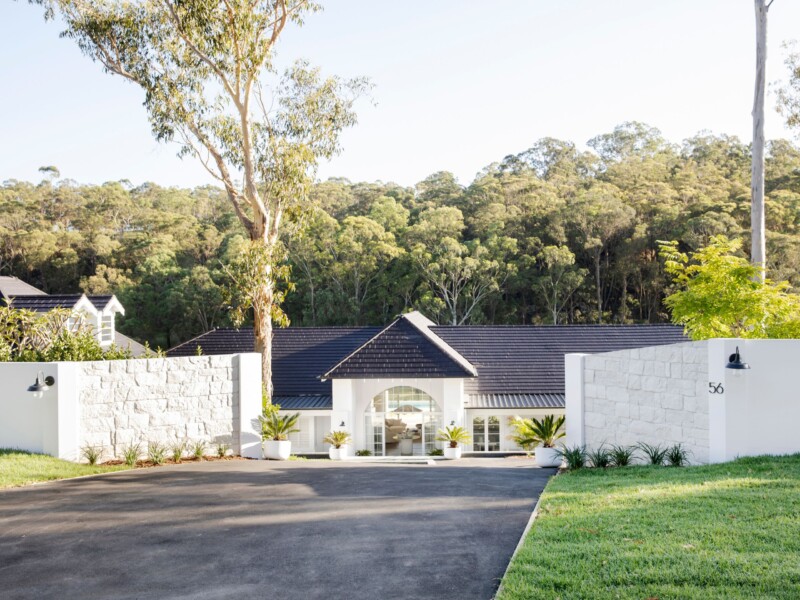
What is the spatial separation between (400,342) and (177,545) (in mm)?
19748

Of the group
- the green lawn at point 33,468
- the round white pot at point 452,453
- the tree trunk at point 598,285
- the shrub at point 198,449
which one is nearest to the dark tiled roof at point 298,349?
the round white pot at point 452,453

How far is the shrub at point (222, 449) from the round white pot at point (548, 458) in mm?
5863

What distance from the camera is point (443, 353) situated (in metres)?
26.0

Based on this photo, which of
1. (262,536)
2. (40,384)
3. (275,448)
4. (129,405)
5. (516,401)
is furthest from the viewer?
(516,401)

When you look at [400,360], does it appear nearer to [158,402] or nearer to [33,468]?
[158,402]

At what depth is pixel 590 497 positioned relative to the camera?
26.7ft

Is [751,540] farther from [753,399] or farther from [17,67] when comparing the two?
[17,67]

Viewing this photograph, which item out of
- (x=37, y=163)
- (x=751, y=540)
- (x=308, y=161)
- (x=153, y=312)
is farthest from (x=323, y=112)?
(x=37, y=163)

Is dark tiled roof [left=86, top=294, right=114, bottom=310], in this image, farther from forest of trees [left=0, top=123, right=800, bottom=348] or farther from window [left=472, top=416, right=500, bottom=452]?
forest of trees [left=0, top=123, right=800, bottom=348]

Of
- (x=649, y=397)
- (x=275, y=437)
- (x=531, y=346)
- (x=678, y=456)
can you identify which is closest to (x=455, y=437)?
(x=275, y=437)

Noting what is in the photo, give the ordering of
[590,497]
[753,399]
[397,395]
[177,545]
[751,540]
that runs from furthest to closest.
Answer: [397,395] < [753,399] < [590,497] < [177,545] < [751,540]

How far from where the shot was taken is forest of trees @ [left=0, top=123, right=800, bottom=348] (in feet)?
158

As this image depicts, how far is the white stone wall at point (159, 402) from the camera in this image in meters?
11.8

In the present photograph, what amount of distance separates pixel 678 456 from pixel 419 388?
51.0 ft
